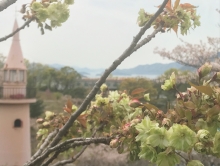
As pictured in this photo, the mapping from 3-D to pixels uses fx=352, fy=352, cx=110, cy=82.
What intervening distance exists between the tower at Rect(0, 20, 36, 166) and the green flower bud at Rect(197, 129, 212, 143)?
659cm

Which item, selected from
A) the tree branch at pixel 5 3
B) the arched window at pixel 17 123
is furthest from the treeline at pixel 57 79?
the tree branch at pixel 5 3

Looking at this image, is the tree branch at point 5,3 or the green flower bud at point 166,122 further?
the tree branch at point 5,3

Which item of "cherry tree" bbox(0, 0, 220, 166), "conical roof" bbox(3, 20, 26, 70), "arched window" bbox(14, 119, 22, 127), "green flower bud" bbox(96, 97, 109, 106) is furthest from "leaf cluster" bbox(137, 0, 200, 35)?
"arched window" bbox(14, 119, 22, 127)

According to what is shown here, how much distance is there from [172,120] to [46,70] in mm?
16947

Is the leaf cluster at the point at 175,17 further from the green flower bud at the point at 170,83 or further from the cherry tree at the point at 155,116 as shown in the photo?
the green flower bud at the point at 170,83

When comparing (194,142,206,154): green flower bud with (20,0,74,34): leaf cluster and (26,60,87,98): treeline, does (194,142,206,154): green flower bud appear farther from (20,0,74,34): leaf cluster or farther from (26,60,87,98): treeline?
(26,60,87,98): treeline

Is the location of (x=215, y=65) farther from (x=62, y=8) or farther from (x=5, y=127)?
(x=5, y=127)

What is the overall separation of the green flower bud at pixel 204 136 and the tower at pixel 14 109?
260 inches

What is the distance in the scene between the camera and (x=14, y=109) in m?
7.07

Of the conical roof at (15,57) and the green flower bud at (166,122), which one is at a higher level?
the conical roof at (15,57)

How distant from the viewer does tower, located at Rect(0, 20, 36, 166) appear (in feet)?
22.5

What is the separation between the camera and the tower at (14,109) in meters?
6.86

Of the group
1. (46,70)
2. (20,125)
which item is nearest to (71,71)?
→ (46,70)

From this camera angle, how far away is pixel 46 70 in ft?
56.5
